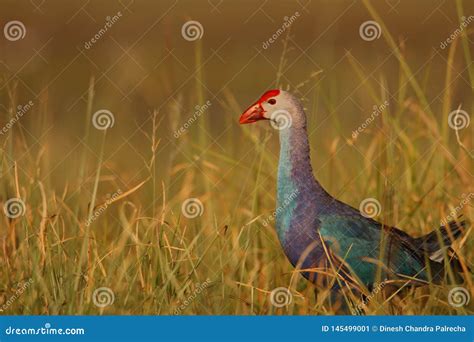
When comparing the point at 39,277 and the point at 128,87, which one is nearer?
the point at 39,277

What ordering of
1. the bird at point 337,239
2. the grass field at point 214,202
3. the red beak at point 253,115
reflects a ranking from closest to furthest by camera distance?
the grass field at point 214,202, the bird at point 337,239, the red beak at point 253,115

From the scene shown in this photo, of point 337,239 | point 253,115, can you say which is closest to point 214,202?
point 253,115

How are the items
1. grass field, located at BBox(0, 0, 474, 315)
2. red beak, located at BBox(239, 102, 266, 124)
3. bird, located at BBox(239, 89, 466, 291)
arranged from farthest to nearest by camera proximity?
red beak, located at BBox(239, 102, 266, 124) < bird, located at BBox(239, 89, 466, 291) < grass field, located at BBox(0, 0, 474, 315)

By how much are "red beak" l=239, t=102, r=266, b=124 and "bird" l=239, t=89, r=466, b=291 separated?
0.17 metres

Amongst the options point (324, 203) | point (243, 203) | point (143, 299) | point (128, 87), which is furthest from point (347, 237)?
point (128, 87)

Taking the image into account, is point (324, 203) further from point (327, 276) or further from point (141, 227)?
point (141, 227)

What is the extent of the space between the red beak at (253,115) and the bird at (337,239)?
0.57ft

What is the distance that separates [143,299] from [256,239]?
0.84m

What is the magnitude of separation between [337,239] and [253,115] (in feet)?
2.88

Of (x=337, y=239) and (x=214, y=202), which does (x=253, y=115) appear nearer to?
(x=214, y=202)

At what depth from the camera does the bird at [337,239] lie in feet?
18.2

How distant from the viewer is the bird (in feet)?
18.2

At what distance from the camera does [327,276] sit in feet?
18.1

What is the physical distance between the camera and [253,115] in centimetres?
592
